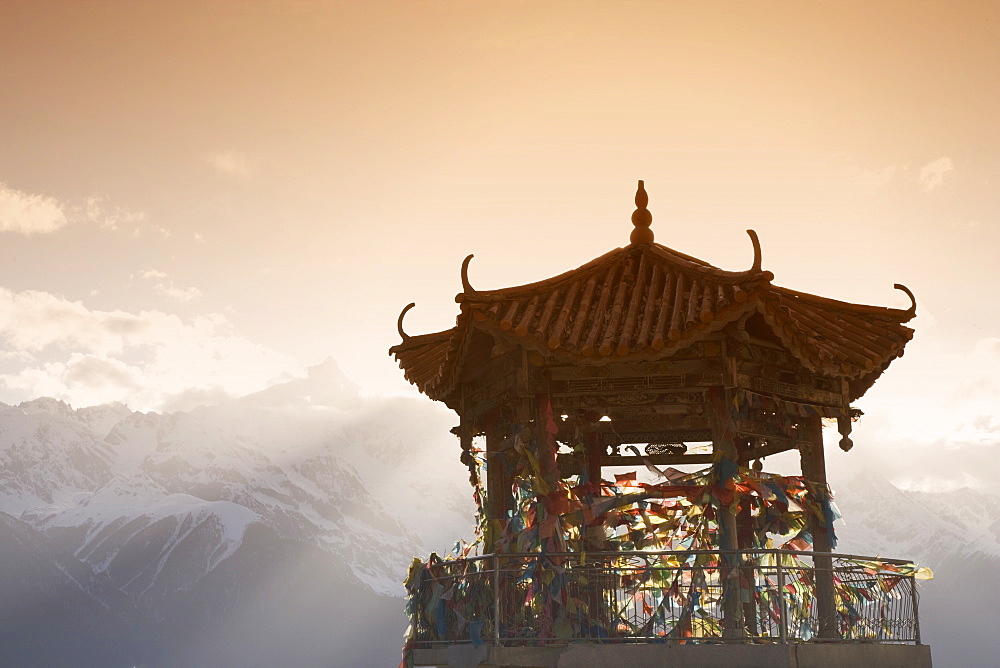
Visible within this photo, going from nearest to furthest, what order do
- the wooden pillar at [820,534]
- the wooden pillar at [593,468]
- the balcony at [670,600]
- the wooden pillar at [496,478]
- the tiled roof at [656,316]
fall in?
the balcony at [670,600]
the tiled roof at [656,316]
the wooden pillar at [820,534]
the wooden pillar at [593,468]
the wooden pillar at [496,478]

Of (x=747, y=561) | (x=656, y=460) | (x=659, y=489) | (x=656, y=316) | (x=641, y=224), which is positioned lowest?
(x=747, y=561)

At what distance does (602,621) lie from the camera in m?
15.1

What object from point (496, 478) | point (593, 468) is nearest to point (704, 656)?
point (496, 478)

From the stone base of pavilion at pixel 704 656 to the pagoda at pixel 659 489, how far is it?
2 centimetres

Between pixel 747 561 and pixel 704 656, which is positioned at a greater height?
pixel 747 561

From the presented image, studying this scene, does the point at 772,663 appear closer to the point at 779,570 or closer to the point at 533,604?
the point at 779,570

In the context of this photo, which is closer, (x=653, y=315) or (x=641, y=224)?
(x=653, y=315)

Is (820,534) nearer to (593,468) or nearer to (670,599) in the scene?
(670,599)

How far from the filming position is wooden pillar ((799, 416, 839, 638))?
620 inches

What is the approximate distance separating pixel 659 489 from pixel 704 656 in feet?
10.2

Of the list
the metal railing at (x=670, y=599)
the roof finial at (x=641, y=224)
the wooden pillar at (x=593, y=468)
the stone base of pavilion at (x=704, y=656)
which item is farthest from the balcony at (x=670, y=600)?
the roof finial at (x=641, y=224)

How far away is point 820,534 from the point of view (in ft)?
55.7

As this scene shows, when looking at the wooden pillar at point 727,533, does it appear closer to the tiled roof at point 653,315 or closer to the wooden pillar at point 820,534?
the wooden pillar at point 820,534

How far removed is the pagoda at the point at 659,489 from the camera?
49.1 feet
